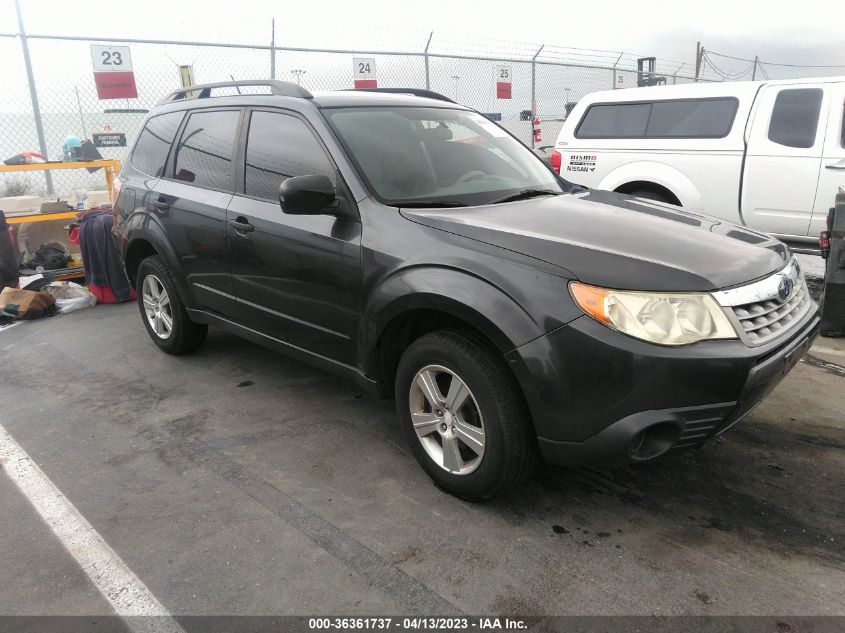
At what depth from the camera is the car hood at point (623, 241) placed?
2.40m

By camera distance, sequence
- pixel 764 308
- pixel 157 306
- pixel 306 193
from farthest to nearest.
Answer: pixel 157 306 → pixel 306 193 → pixel 764 308

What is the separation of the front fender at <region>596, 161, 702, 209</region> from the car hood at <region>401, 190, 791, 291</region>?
373 cm

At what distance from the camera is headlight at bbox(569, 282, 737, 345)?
2303mm

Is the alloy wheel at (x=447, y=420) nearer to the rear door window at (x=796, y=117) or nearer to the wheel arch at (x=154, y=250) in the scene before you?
the wheel arch at (x=154, y=250)

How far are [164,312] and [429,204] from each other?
2.61m

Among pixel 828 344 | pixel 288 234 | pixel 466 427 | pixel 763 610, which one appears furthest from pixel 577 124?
pixel 763 610

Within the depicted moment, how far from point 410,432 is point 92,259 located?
16.1 feet

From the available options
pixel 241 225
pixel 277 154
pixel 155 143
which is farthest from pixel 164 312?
pixel 277 154

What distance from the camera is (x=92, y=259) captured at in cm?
650

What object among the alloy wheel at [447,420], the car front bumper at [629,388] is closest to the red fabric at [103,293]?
the alloy wheel at [447,420]

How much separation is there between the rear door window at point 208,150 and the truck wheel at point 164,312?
711 millimetres

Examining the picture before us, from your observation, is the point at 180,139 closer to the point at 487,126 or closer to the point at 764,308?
the point at 487,126

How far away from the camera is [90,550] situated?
8.71 feet

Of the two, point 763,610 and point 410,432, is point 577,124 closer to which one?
point 410,432
